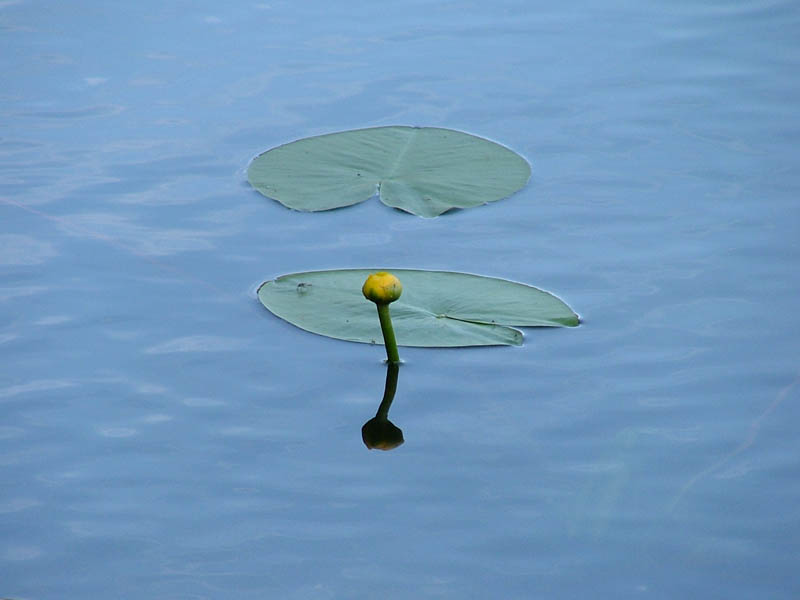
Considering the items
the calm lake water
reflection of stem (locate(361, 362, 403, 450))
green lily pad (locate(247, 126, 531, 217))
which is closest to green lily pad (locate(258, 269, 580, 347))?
the calm lake water

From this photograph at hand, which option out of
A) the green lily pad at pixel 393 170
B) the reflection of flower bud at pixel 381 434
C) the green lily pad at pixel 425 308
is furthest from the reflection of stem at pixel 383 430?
the green lily pad at pixel 393 170

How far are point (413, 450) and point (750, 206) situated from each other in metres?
1.77

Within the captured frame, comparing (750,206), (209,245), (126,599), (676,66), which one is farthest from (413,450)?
(676,66)

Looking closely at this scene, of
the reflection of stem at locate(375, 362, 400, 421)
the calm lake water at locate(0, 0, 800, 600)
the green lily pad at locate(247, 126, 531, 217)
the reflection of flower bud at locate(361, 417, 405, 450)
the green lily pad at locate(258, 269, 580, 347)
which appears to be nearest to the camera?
the calm lake water at locate(0, 0, 800, 600)

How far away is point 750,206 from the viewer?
151 inches

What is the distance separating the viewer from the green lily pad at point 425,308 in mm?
3090

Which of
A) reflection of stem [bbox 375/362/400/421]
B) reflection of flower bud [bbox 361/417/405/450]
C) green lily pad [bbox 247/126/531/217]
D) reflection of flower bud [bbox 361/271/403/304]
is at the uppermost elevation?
reflection of flower bud [bbox 361/271/403/304]

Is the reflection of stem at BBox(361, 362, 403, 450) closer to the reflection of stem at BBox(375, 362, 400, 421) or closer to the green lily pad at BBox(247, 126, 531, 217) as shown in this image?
the reflection of stem at BBox(375, 362, 400, 421)

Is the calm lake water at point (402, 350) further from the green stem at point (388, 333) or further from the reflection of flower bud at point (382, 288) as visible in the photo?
the reflection of flower bud at point (382, 288)

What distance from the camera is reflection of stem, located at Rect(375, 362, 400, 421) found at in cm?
285

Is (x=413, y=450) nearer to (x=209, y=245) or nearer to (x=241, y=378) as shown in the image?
(x=241, y=378)

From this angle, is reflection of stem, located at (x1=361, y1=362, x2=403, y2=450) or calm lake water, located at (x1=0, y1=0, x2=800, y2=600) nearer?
calm lake water, located at (x1=0, y1=0, x2=800, y2=600)

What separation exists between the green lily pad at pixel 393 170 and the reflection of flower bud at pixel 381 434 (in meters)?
1.13

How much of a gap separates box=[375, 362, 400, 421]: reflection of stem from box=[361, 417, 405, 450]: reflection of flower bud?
0.07 feet
